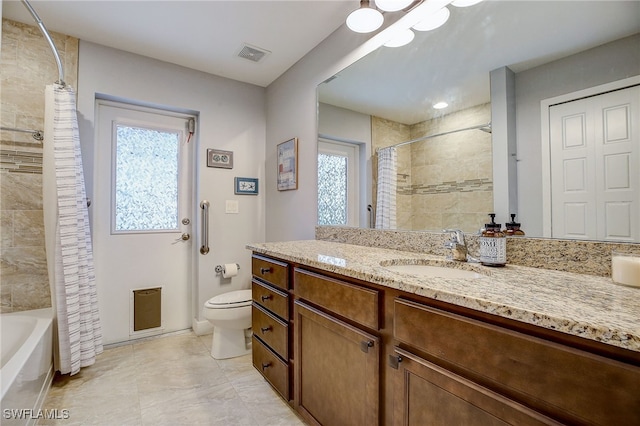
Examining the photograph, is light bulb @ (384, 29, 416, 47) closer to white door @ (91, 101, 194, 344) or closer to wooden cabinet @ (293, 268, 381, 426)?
wooden cabinet @ (293, 268, 381, 426)

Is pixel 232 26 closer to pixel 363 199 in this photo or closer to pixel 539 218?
pixel 363 199

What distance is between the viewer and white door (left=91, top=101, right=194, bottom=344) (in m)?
2.46

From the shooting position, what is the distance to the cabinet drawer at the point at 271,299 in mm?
1574

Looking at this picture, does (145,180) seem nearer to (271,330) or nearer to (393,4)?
(271,330)

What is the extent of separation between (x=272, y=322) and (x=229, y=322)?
72 cm

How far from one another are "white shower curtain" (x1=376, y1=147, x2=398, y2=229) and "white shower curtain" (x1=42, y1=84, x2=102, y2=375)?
6.40 feet

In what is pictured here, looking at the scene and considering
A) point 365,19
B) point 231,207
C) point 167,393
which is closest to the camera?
point 365,19

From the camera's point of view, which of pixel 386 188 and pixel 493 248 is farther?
pixel 386 188

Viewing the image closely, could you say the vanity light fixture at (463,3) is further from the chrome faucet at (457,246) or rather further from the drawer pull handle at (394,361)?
the drawer pull handle at (394,361)

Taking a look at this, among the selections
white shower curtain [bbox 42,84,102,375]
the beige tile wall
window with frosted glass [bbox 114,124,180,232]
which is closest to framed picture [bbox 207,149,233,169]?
window with frosted glass [bbox 114,124,180,232]

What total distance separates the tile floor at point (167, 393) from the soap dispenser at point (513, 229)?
1.40m

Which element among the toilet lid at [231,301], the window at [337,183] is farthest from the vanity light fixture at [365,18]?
the toilet lid at [231,301]

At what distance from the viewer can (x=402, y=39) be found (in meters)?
1.74

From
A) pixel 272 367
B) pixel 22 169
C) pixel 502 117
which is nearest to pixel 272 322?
pixel 272 367
